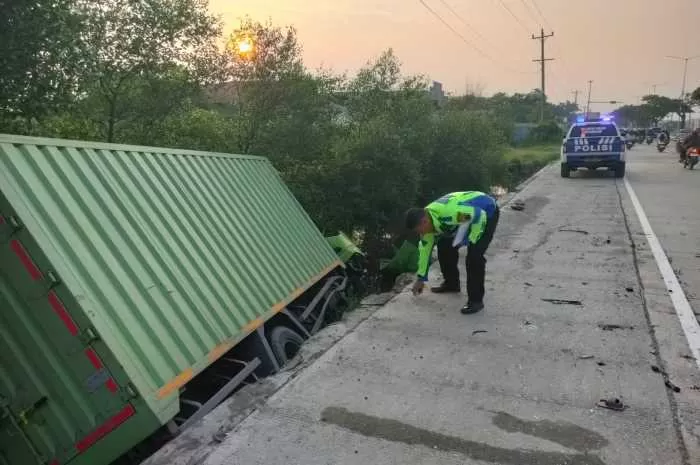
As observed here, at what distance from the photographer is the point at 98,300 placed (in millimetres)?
3316

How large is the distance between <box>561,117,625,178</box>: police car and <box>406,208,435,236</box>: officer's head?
53.4ft

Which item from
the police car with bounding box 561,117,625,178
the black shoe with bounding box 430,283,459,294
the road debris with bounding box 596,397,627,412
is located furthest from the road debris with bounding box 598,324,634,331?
the police car with bounding box 561,117,625,178

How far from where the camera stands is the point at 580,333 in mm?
5086

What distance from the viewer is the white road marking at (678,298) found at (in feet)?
16.0

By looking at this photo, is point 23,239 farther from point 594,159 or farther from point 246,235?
point 594,159

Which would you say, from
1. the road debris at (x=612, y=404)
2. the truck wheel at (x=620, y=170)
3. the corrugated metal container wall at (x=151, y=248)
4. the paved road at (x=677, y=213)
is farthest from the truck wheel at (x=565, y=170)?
the road debris at (x=612, y=404)

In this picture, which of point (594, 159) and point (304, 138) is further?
point (594, 159)

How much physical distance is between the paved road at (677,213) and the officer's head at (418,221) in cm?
292

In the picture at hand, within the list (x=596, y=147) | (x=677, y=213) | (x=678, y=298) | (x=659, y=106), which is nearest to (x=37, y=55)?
(x=678, y=298)

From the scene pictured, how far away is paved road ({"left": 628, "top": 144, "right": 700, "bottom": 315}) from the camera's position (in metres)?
7.24

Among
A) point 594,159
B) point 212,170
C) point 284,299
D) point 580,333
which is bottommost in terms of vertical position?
point 594,159

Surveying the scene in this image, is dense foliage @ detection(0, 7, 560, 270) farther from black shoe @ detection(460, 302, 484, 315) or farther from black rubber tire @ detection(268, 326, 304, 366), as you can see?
black shoe @ detection(460, 302, 484, 315)

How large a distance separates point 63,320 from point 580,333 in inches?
167

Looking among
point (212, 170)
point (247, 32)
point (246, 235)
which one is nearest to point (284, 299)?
point (246, 235)
